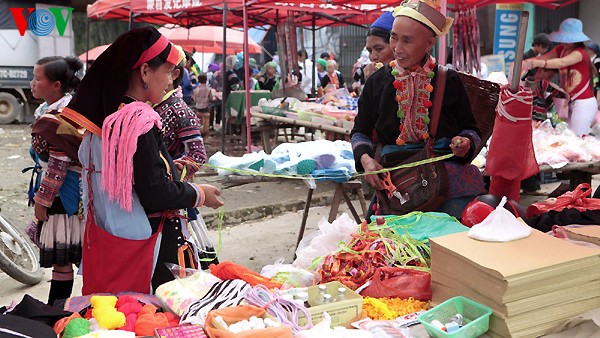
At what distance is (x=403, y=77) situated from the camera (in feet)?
9.04

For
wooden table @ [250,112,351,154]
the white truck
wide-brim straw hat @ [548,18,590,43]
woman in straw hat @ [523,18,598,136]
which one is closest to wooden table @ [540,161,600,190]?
woman in straw hat @ [523,18,598,136]

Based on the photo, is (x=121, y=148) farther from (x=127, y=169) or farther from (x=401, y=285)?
(x=401, y=285)

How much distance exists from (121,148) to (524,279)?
1348mm

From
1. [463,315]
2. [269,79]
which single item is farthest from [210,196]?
[269,79]

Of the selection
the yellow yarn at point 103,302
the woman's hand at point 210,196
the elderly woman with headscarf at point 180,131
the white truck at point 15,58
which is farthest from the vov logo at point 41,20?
the yellow yarn at point 103,302

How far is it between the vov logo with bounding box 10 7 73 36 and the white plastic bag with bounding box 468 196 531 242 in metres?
14.9

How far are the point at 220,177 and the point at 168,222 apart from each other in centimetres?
174

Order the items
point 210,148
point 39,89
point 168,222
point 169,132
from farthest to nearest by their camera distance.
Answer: point 210,148 → point 39,89 → point 169,132 → point 168,222

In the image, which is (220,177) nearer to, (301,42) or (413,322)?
(413,322)

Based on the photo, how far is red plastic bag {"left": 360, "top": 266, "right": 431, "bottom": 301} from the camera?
1.96m

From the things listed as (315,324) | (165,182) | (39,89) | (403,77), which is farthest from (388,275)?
(39,89)

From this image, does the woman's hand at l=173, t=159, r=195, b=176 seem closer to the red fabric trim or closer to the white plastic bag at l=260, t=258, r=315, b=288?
the red fabric trim

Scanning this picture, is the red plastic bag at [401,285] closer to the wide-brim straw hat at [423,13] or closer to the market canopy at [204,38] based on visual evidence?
the wide-brim straw hat at [423,13]

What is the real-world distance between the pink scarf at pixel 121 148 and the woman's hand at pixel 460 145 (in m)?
1.27
